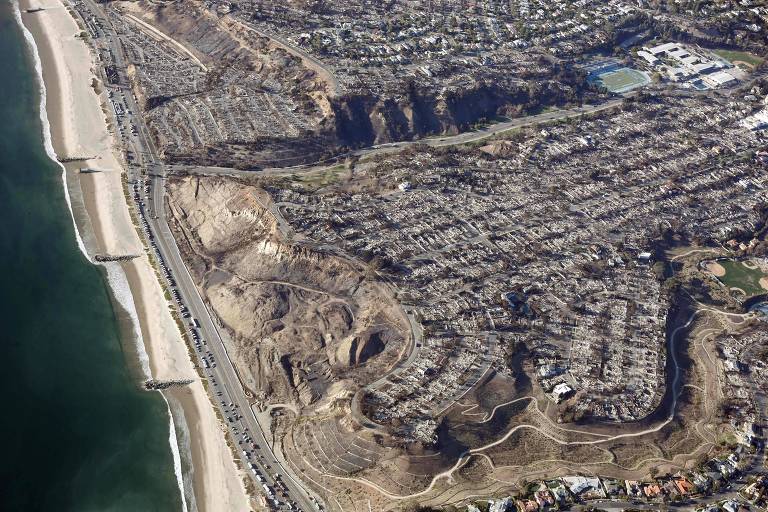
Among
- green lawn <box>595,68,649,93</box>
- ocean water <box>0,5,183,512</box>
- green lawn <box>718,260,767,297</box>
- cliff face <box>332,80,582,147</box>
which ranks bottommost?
green lawn <box>718,260,767,297</box>


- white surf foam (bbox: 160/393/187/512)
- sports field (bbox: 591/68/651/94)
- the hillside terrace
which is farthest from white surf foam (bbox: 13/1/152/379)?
sports field (bbox: 591/68/651/94)

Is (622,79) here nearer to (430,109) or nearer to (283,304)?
(430,109)

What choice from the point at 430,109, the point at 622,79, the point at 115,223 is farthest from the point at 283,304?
the point at 622,79

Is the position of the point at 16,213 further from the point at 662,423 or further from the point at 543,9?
the point at 543,9

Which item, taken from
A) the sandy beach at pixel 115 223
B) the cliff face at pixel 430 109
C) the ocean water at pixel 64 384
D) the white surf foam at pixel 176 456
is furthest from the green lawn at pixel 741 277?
the ocean water at pixel 64 384

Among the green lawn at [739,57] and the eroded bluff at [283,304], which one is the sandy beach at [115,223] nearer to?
the eroded bluff at [283,304]

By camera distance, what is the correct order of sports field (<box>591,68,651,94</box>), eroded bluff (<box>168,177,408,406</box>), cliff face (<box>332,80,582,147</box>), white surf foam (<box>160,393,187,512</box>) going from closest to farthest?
1. white surf foam (<box>160,393,187,512</box>)
2. eroded bluff (<box>168,177,408,406</box>)
3. cliff face (<box>332,80,582,147</box>)
4. sports field (<box>591,68,651,94</box>)

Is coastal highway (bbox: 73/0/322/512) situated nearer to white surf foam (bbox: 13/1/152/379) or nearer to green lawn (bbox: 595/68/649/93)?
white surf foam (bbox: 13/1/152/379)
